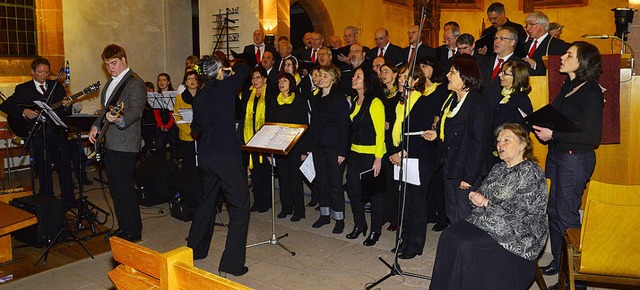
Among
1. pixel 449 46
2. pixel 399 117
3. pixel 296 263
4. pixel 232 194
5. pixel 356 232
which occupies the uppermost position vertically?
pixel 449 46

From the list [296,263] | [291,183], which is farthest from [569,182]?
[291,183]

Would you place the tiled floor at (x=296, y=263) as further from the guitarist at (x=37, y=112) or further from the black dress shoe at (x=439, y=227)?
the guitarist at (x=37, y=112)

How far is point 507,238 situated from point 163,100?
6110 millimetres

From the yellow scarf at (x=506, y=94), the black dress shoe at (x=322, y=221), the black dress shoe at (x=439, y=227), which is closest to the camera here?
the yellow scarf at (x=506, y=94)

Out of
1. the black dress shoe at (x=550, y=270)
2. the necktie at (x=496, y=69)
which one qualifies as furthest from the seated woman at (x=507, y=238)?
the necktie at (x=496, y=69)

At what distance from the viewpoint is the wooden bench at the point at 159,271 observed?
1805 mm

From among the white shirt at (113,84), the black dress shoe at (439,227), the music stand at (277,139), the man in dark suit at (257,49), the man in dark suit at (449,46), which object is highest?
the man in dark suit at (257,49)

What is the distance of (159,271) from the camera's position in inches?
79.1

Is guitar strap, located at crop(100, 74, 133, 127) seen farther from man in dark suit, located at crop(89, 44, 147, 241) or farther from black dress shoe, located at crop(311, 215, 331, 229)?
black dress shoe, located at crop(311, 215, 331, 229)

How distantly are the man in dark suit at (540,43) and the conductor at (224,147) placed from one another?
3.20 meters

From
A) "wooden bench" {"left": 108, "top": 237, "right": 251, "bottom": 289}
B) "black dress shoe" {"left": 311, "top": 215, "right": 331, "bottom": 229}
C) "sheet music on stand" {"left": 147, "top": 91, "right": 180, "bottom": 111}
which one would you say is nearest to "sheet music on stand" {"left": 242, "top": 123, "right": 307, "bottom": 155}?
"black dress shoe" {"left": 311, "top": 215, "right": 331, "bottom": 229}

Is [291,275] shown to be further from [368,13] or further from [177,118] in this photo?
[368,13]

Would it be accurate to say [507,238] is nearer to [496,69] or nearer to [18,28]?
[496,69]

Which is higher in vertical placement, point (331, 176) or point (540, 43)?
point (540, 43)
